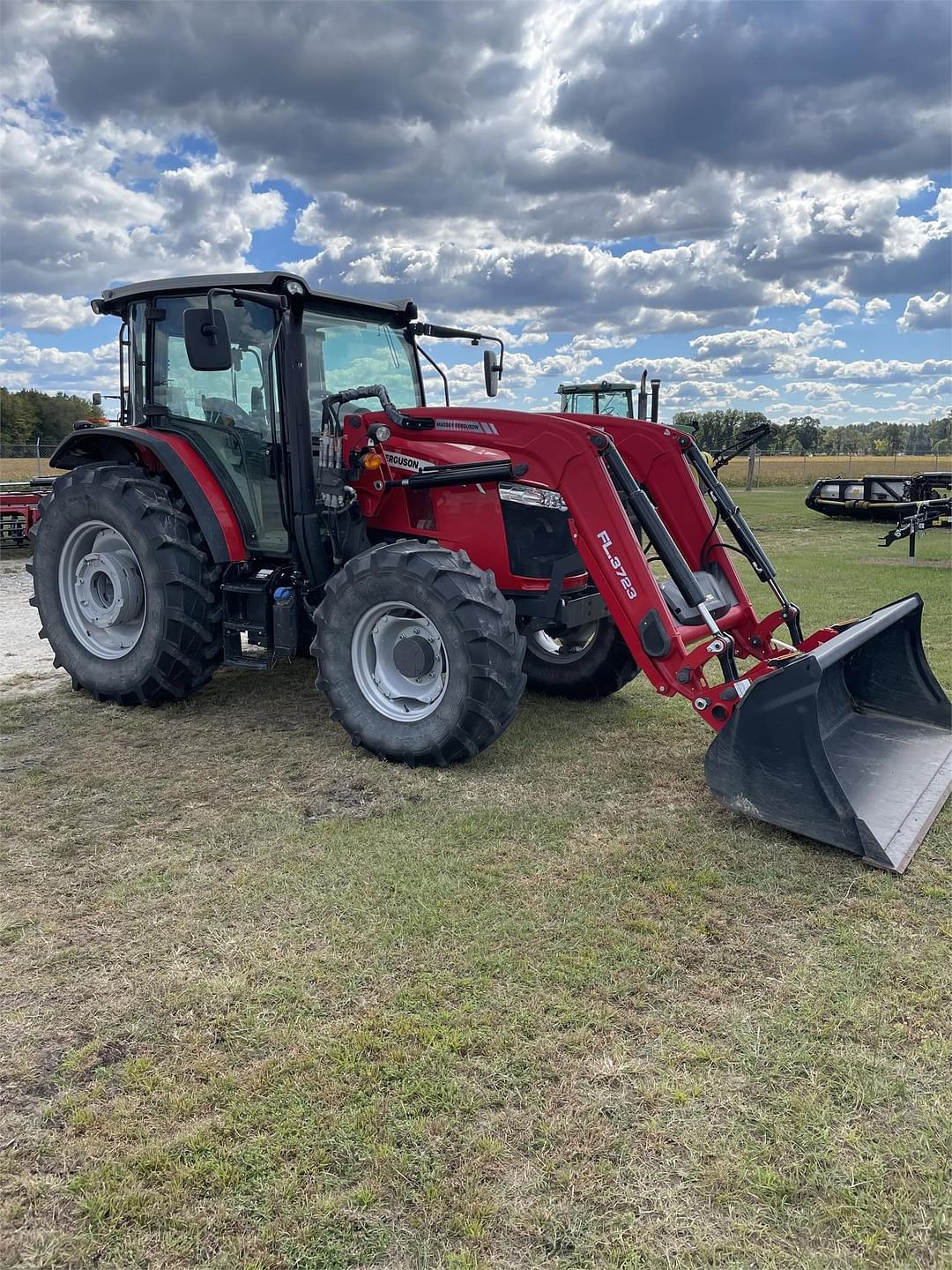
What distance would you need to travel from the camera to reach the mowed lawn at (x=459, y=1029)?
2.09 meters

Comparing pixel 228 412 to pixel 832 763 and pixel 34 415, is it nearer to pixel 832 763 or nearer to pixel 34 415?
pixel 832 763

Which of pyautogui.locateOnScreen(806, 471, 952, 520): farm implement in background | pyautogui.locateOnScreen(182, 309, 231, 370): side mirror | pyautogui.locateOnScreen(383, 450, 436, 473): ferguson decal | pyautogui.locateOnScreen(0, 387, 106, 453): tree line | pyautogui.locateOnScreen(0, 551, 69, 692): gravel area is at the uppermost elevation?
pyautogui.locateOnScreen(0, 387, 106, 453): tree line

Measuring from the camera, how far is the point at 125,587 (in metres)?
5.88

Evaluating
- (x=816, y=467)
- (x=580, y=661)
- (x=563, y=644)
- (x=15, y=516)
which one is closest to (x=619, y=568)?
(x=580, y=661)

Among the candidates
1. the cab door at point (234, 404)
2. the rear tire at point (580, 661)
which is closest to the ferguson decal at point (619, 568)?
the rear tire at point (580, 661)

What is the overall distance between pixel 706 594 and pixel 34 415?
61.1 meters

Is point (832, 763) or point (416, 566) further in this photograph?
point (416, 566)

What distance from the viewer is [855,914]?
11.1 ft

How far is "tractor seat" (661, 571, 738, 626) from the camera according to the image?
15.4 feet

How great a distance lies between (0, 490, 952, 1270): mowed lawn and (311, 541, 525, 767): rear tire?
30 cm

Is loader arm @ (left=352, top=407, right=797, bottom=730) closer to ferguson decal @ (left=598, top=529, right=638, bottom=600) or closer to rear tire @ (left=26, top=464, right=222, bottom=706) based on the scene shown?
ferguson decal @ (left=598, top=529, right=638, bottom=600)

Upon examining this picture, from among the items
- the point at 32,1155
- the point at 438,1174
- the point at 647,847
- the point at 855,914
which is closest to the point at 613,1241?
the point at 438,1174

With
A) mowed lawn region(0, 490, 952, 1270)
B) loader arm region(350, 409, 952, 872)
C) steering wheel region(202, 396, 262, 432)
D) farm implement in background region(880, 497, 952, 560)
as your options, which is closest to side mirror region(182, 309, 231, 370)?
steering wheel region(202, 396, 262, 432)

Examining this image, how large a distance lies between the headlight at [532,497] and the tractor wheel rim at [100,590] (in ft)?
8.06
